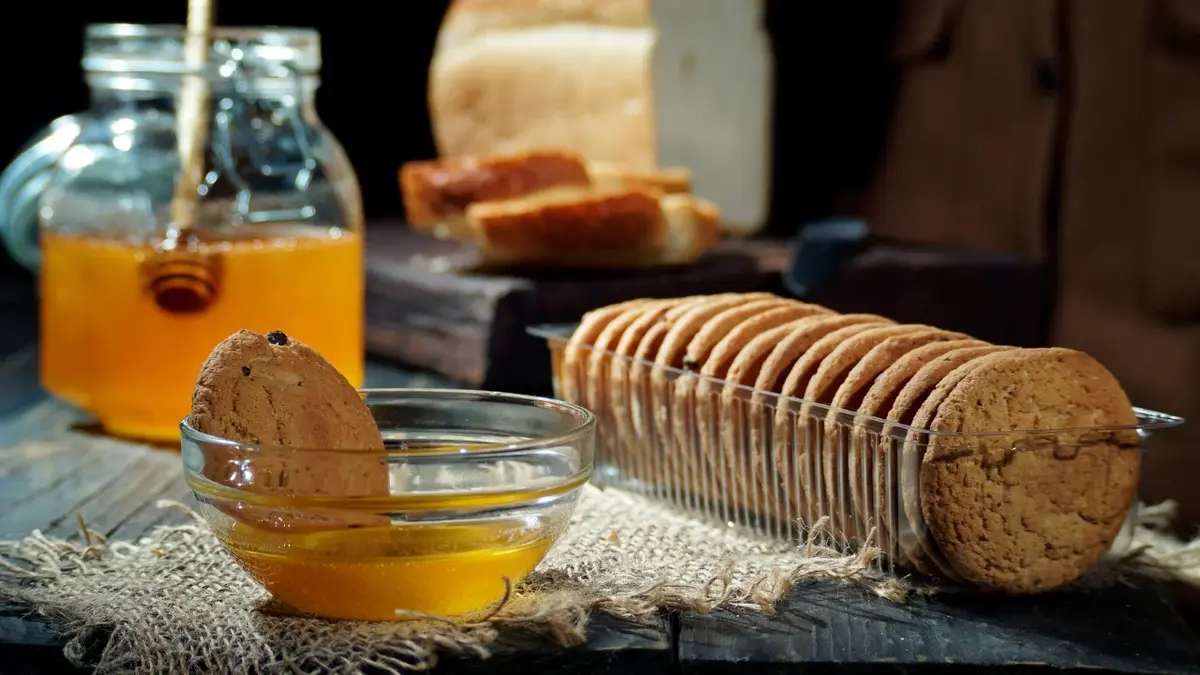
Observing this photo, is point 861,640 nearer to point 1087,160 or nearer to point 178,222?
point 178,222

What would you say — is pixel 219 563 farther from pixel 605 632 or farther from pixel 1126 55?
pixel 1126 55

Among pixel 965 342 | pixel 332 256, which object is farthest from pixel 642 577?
pixel 332 256

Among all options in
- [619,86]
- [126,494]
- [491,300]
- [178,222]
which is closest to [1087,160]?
[619,86]

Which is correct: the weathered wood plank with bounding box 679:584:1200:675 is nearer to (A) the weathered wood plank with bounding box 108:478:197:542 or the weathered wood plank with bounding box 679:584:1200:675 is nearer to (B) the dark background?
(A) the weathered wood plank with bounding box 108:478:197:542

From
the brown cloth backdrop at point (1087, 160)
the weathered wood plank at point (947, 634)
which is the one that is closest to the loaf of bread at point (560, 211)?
the brown cloth backdrop at point (1087, 160)

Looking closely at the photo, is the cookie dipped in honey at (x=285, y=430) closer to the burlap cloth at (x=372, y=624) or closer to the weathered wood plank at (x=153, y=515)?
the burlap cloth at (x=372, y=624)
